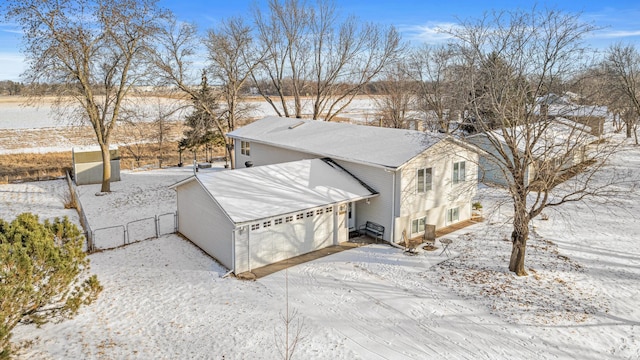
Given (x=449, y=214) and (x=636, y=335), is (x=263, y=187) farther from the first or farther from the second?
(x=636, y=335)

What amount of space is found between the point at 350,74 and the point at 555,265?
81.9 feet

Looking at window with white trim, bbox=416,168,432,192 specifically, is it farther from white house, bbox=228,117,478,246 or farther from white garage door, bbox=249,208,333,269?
white garage door, bbox=249,208,333,269

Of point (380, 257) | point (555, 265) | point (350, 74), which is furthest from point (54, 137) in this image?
point (555, 265)

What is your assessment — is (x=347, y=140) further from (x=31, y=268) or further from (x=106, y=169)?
(x=106, y=169)

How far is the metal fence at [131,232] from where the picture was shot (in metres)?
16.2

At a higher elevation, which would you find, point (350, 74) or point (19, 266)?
point (350, 74)

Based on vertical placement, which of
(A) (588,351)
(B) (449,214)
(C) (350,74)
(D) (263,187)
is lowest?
(A) (588,351)

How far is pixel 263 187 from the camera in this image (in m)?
15.4

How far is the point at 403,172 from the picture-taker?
1548 centimetres

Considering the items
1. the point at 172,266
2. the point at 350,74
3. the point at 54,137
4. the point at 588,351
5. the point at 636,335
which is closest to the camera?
the point at 588,351

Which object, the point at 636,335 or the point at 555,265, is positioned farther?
the point at 555,265

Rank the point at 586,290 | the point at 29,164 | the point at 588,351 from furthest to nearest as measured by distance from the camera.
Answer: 1. the point at 29,164
2. the point at 586,290
3. the point at 588,351

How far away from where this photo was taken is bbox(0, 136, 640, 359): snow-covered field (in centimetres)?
948

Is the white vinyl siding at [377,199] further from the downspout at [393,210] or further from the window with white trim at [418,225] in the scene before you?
the window with white trim at [418,225]
